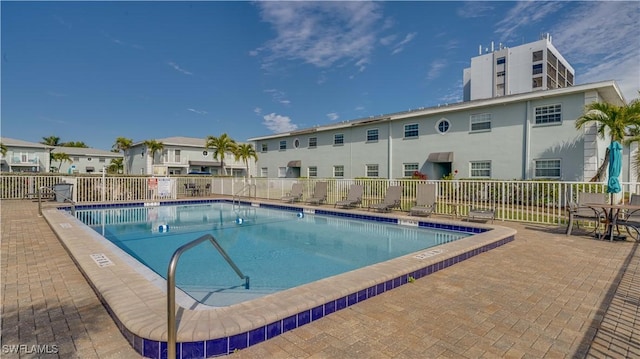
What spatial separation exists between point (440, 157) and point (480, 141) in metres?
2.28

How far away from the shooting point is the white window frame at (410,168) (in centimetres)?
1916

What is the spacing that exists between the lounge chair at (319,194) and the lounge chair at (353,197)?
1.34 metres

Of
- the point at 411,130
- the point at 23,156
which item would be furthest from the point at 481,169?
the point at 23,156

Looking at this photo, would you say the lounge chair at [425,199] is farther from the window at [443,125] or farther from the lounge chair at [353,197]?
the window at [443,125]

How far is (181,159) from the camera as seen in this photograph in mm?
39719

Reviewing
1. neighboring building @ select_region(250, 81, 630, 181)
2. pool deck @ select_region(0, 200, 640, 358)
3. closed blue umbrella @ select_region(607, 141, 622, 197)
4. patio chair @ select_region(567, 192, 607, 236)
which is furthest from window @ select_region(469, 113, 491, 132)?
pool deck @ select_region(0, 200, 640, 358)

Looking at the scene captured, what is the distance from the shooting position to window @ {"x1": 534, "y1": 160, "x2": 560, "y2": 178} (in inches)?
563

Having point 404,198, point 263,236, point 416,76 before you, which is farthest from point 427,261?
point 416,76

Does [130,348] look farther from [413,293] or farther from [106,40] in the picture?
[106,40]

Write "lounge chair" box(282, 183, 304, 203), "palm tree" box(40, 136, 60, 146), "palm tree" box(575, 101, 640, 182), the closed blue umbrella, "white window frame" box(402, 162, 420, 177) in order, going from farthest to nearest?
"palm tree" box(40, 136, 60, 146) < "white window frame" box(402, 162, 420, 177) < "lounge chair" box(282, 183, 304, 203) < "palm tree" box(575, 101, 640, 182) < the closed blue umbrella

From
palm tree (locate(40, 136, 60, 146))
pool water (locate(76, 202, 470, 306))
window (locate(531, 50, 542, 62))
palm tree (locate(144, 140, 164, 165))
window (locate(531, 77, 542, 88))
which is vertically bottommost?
pool water (locate(76, 202, 470, 306))

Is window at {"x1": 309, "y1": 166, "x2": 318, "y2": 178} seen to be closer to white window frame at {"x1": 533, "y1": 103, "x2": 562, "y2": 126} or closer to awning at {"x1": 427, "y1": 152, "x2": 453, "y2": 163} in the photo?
awning at {"x1": 427, "y1": 152, "x2": 453, "y2": 163}

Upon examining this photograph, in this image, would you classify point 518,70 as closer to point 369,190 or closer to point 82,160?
point 369,190

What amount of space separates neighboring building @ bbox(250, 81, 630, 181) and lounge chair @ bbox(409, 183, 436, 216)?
7533 mm
